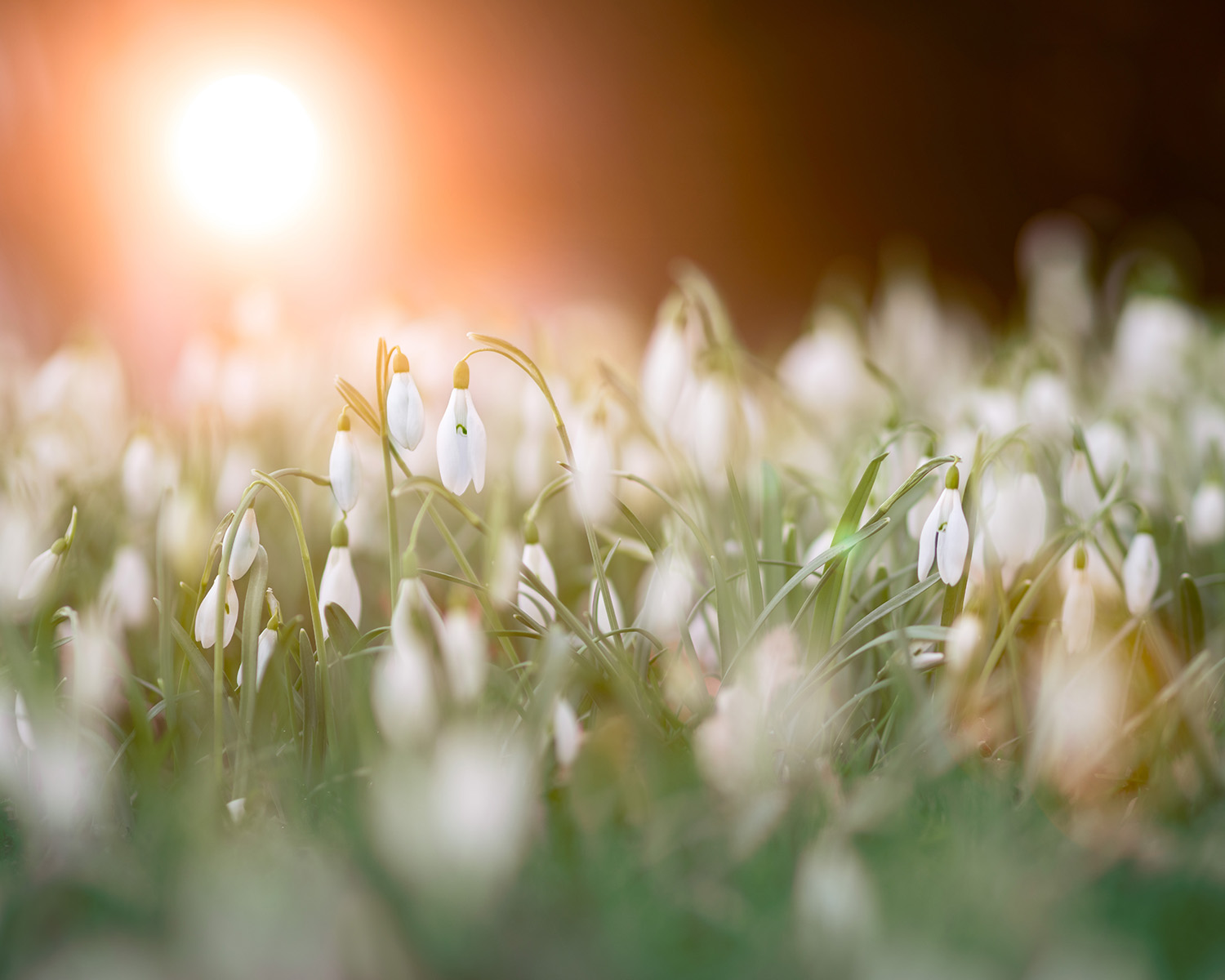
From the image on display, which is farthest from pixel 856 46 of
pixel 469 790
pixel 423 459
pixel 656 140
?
pixel 469 790

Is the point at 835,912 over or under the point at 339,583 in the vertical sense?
under

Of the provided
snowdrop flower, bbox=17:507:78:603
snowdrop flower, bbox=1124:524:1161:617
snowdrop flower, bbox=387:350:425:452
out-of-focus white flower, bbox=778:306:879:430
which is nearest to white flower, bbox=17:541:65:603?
snowdrop flower, bbox=17:507:78:603

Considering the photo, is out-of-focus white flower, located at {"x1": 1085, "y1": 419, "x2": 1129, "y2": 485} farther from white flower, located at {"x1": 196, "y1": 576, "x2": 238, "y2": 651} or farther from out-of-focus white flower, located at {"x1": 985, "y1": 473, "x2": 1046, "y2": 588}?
white flower, located at {"x1": 196, "y1": 576, "x2": 238, "y2": 651}

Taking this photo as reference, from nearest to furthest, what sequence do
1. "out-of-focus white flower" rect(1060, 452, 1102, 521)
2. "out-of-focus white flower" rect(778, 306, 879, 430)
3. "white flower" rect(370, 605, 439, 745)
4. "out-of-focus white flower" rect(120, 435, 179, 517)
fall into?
1. "white flower" rect(370, 605, 439, 745)
2. "out-of-focus white flower" rect(1060, 452, 1102, 521)
3. "out-of-focus white flower" rect(120, 435, 179, 517)
4. "out-of-focus white flower" rect(778, 306, 879, 430)

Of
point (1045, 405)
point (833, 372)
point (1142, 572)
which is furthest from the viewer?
point (833, 372)

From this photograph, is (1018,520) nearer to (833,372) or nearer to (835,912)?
(835,912)

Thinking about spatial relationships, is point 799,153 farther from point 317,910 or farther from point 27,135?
point 317,910

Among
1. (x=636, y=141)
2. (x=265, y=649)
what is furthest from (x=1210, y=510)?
(x=636, y=141)
